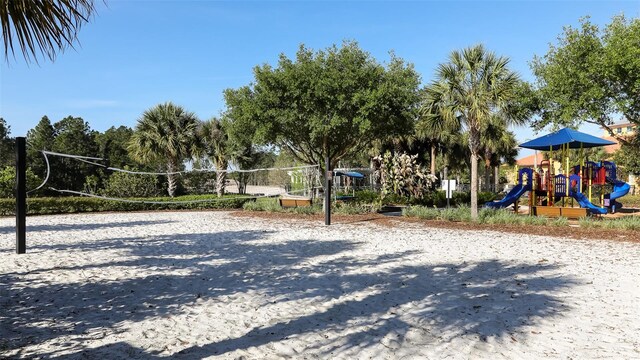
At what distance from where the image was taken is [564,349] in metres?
4.16

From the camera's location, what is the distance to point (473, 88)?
606 inches

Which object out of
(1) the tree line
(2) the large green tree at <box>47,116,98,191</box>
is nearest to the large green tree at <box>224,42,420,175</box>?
(1) the tree line

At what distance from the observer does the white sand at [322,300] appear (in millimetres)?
4266

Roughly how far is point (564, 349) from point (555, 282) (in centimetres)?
312

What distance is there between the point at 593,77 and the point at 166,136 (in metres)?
21.5

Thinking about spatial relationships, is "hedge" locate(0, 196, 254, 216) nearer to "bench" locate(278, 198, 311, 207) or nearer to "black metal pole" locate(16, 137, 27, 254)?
"bench" locate(278, 198, 311, 207)

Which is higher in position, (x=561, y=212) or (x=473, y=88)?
(x=473, y=88)

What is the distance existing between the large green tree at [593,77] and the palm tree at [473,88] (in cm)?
135

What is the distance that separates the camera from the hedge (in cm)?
2166

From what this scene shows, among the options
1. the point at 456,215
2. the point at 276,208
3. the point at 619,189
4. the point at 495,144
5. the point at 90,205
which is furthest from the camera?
the point at 495,144

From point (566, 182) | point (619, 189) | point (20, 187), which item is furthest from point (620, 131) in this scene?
point (20, 187)

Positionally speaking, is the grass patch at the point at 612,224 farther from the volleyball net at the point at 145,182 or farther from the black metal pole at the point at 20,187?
the black metal pole at the point at 20,187

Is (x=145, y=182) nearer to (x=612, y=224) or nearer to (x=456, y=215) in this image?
(x=456, y=215)

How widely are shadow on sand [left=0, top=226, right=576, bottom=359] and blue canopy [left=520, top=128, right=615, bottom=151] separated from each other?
11.7m
